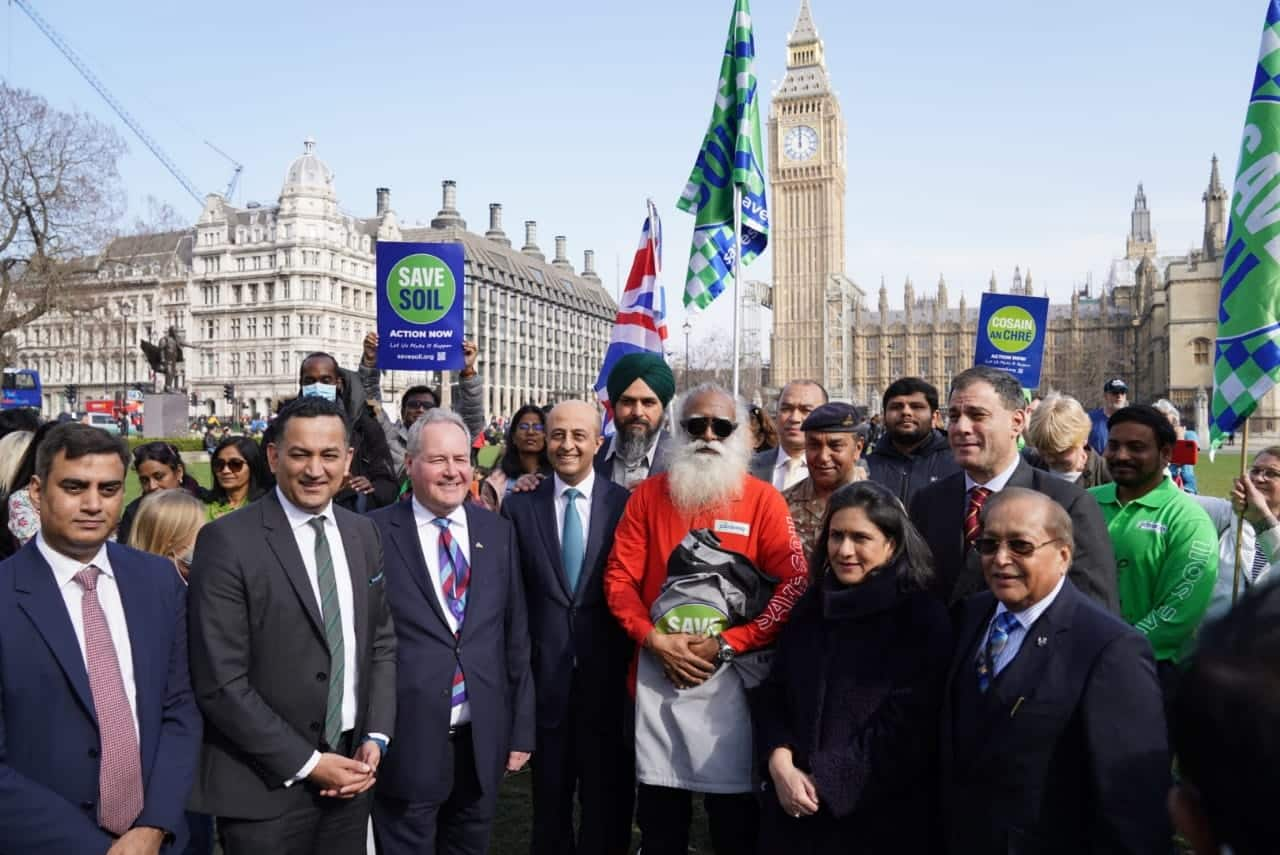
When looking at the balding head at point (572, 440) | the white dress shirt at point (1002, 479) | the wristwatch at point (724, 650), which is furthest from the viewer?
the balding head at point (572, 440)

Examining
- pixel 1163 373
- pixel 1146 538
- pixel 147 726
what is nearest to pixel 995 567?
pixel 1146 538

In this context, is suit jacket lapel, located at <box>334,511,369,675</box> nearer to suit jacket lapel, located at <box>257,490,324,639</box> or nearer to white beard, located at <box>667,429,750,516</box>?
suit jacket lapel, located at <box>257,490,324,639</box>

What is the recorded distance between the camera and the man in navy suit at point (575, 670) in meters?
3.76

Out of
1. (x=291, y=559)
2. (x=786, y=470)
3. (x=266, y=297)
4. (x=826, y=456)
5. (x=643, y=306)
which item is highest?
(x=266, y=297)

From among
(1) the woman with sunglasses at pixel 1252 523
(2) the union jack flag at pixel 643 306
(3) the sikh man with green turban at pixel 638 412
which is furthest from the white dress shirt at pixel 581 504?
(2) the union jack flag at pixel 643 306

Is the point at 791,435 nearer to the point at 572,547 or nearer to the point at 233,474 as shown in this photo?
the point at 572,547

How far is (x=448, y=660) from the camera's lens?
3439 mm

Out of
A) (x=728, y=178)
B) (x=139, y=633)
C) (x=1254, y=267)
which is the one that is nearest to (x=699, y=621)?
(x=139, y=633)

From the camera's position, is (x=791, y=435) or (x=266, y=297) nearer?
(x=791, y=435)

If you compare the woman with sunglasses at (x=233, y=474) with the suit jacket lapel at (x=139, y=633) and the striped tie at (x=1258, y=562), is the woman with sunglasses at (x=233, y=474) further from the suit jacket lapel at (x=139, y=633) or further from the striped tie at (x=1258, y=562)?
the striped tie at (x=1258, y=562)

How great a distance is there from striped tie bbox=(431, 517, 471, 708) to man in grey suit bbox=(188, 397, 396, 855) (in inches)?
12.4

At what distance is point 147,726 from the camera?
8.76ft

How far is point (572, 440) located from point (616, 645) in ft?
2.92

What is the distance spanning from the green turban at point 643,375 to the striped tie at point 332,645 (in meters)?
1.78
